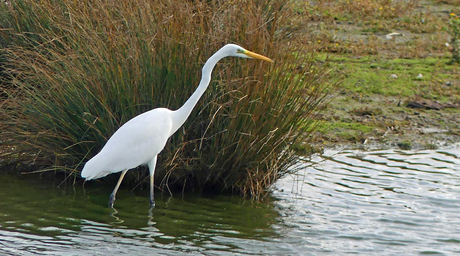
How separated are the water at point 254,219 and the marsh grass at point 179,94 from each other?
29 centimetres

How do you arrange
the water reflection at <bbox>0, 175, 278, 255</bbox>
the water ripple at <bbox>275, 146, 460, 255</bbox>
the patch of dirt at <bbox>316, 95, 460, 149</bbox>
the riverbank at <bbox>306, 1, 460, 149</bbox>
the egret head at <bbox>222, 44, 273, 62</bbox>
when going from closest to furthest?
the water reflection at <bbox>0, 175, 278, 255</bbox>
the water ripple at <bbox>275, 146, 460, 255</bbox>
the egret head at <bbox>222, 44, 273, 62</bbox>
the patch of dirt at <bbox>316, 95, 460, 149</bbox>
the riverbank at <bbox>306, 1, 460, 149</bbox>

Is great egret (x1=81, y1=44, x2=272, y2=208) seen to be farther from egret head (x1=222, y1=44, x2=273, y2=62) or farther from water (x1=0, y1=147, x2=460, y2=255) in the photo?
water (x1=0, y1=147, x2=460, y2=255)

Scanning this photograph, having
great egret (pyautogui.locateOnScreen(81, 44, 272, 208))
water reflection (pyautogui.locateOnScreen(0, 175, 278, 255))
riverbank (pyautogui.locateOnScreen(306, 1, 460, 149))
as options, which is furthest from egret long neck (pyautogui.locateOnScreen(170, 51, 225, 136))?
riverbank (pyautogui.locateOnScreen(306, 1, 460, 149))

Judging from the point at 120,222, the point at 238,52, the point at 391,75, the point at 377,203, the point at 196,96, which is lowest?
the point at 120,222

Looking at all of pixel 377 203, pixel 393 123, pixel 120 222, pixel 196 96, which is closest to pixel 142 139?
pixel 196 96

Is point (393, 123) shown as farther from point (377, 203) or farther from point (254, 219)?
point (254, 219)

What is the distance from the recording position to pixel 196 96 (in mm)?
5484

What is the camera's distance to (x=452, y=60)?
10438 mm

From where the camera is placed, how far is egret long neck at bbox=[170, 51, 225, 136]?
17.7ft

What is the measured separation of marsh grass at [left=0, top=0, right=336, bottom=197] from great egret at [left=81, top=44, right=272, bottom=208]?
10.3 inches

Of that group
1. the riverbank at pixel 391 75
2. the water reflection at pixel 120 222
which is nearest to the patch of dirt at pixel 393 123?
the riverbank at pixel 391 75

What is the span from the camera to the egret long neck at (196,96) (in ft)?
17.7

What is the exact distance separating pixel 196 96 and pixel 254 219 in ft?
3.53

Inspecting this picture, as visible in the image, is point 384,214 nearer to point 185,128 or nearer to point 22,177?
point 185,128
